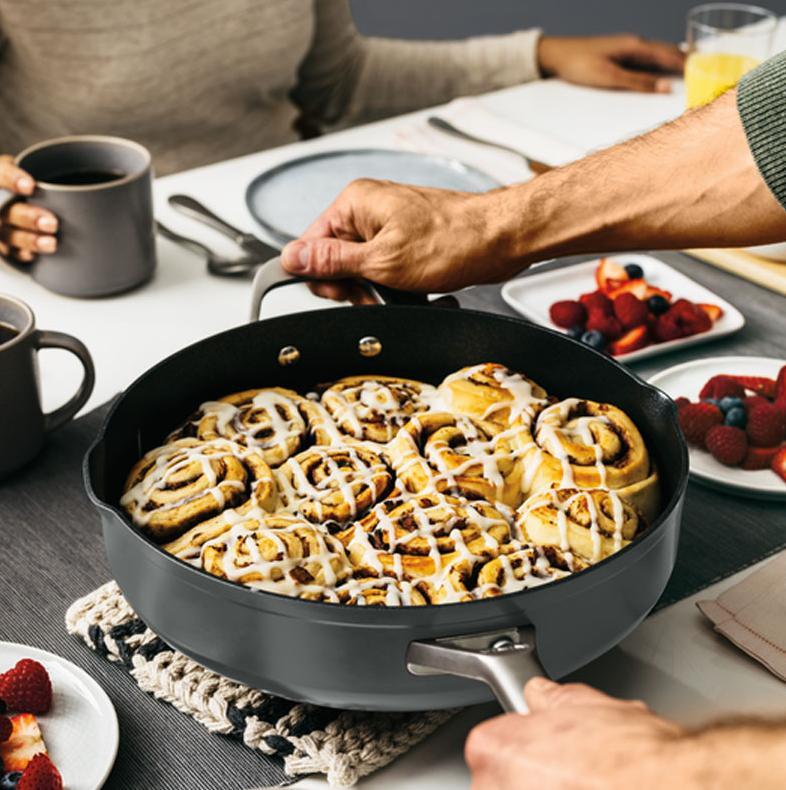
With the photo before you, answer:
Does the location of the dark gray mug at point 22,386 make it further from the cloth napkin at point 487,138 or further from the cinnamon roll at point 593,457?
the cloth napkin at point 487,138

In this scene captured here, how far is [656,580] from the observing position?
80 cm

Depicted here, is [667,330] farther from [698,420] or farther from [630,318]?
[698,420]

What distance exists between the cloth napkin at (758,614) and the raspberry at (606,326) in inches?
16.3

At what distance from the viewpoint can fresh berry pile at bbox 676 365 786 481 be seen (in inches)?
43.9

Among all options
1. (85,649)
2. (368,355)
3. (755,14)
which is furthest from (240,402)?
(755,14)

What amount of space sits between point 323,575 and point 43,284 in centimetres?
77

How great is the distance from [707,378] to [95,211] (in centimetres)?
74

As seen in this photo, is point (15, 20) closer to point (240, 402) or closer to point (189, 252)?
point (189, 252)

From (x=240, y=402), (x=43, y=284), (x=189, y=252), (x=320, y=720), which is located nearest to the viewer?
(x=320, y=720)

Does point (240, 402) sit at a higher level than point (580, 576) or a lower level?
lower

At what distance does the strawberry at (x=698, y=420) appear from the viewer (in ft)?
3.74

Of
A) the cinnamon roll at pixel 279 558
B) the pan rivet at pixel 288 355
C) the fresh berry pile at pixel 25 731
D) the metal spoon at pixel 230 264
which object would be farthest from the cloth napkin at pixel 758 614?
the metal spoon at pixel 230 264

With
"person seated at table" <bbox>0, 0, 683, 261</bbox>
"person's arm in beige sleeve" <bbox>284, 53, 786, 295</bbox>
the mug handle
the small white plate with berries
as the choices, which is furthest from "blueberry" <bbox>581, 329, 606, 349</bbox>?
"person seated at table" <bbox>0, 0, 683, 261</bbox>

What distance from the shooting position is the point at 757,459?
3.67 ft
